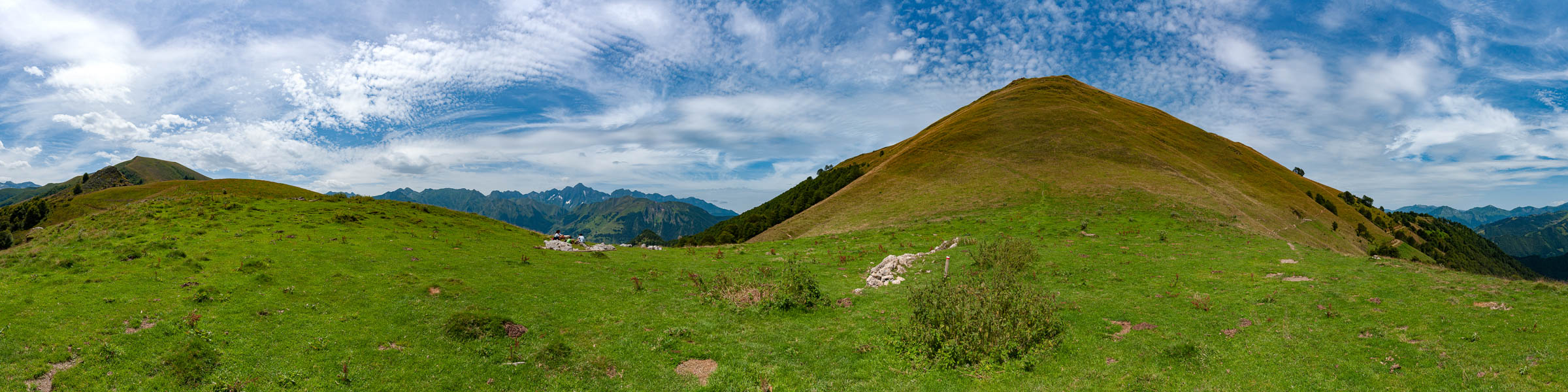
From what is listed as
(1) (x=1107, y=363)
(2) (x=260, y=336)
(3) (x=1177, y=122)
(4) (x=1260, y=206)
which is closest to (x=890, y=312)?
(1) (x=1107, y=363)

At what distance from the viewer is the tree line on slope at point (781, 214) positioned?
238 feet

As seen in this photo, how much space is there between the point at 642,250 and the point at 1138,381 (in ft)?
117

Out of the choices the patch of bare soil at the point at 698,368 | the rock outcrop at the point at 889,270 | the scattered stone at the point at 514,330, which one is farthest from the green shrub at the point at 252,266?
the rock outcrop at the point at 889,270

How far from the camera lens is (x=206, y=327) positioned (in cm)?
1614

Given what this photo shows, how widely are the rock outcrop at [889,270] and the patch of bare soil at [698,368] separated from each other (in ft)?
44.8

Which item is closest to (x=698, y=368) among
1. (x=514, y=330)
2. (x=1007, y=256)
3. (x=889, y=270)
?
(x=514, y=330)

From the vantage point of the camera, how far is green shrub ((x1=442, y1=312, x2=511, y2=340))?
17.8 metres

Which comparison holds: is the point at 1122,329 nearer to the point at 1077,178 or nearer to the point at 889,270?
the point at 889,270

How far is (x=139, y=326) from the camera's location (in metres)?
15.6

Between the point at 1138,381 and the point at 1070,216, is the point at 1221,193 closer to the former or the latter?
the point at 1070,216

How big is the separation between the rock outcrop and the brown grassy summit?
20.7 metres

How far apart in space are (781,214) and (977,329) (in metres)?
64.3

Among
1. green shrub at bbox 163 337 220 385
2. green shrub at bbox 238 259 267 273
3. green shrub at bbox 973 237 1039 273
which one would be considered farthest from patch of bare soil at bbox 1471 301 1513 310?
green shrub at bbox 238 259 267 273

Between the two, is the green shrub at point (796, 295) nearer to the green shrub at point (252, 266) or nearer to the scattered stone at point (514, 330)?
the scattered stone at point (514, 330)
